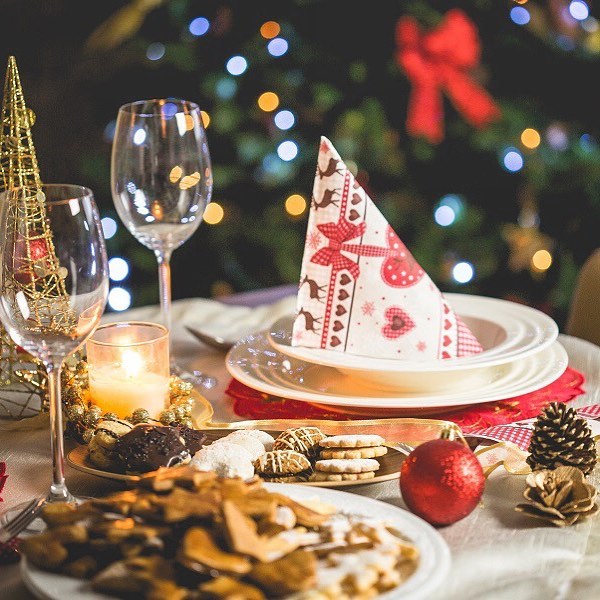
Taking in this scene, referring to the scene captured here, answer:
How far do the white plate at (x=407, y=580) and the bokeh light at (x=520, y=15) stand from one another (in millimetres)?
2578

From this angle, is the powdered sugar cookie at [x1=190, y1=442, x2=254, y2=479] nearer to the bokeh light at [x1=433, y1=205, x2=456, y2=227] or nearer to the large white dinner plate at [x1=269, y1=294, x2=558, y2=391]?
the large white dinner plate at [x1=269, y1=294, x2=558, y2=391]

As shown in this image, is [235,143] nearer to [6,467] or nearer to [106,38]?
[106,38]

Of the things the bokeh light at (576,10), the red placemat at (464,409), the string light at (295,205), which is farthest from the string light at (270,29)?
the red placemat at (464,409)

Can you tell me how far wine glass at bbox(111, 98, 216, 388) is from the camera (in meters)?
1.18

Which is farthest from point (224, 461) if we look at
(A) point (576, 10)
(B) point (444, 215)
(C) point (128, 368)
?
(A) point (576, 10)

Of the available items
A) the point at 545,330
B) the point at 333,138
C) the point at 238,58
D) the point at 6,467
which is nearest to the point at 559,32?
the point at 333,138

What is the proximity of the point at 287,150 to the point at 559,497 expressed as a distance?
7.19 feet

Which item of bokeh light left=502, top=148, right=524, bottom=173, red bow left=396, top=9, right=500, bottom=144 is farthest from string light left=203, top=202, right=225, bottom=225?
bokeh light left=502, top=148, right=524, bottom=173

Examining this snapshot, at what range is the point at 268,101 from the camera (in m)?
2.88

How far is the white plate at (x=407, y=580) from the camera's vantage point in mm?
642

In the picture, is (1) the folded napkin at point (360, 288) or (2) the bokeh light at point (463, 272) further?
(2) the bokeh light at point (463, 272)

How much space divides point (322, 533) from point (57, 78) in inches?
92.6

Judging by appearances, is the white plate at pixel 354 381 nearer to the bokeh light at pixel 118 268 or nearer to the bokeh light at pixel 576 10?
the bokeh light at pixel 118 268

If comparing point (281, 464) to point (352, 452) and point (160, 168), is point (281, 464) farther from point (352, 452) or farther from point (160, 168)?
point (160, 168)
